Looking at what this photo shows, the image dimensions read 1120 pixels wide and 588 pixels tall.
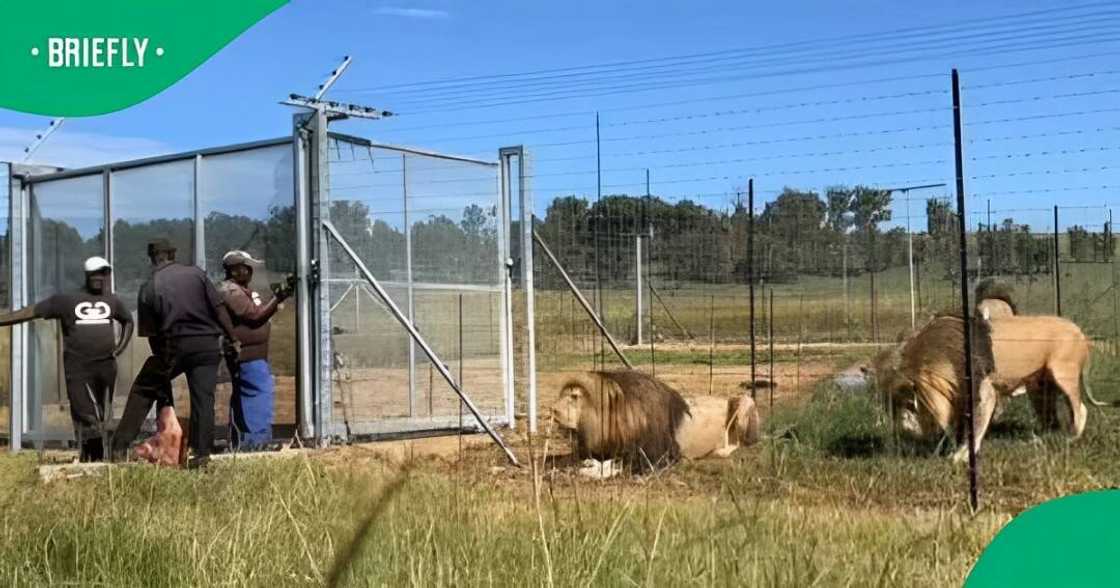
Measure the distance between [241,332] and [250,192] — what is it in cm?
148

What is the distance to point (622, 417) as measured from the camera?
9.36 m

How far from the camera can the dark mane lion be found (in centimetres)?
936

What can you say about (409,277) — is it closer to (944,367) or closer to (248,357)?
(248,357)

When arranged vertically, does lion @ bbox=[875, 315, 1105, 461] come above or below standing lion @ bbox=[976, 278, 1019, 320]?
below

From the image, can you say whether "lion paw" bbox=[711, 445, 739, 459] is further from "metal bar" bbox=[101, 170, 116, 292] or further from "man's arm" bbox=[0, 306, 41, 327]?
"metal bar" bbox=[101, 170, 116, 292]

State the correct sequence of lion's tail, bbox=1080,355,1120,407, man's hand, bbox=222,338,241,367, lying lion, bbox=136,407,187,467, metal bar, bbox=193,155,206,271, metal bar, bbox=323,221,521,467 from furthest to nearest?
metal bar, bbox=193,155,206,271
man's hand, bbox=222,338,241,367
metal bar, bbox=323,221,521,467
lion's tail, bbox=1080,355,1120,407
lying lion, bbox=136,407,187,467

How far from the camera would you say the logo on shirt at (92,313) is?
35.1ft

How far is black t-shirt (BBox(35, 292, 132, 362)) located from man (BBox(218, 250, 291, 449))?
3.55ft

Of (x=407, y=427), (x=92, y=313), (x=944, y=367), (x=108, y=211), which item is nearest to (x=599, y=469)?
(x=944, y=367)

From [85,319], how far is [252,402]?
1622 mm

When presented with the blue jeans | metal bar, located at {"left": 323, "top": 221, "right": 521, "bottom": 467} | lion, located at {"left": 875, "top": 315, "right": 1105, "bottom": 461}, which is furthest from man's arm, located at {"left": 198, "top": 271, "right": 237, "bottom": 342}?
lion, located at {"left": 875, "top": 315, "right": 1105, "bottom": 461}

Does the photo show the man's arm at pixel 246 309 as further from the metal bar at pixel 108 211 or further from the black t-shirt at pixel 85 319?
the metal bar at pixel 108 211

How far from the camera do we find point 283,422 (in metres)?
11.4

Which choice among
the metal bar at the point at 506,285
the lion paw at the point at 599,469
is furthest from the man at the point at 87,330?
the lion paw at the point at 599,469
